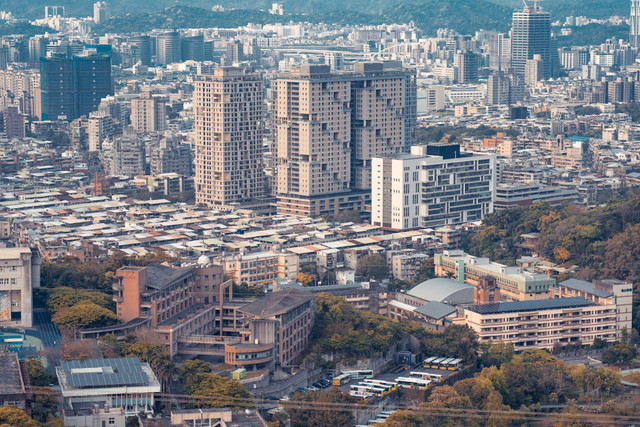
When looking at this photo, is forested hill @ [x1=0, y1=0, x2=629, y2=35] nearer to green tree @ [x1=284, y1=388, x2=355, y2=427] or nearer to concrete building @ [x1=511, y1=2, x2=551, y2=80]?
concrete building @ [x1=511, y1=2, x2=551, y2=80]

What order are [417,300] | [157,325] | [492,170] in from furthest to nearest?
1. [492,170]
2. [417,300]
3. [157,325]

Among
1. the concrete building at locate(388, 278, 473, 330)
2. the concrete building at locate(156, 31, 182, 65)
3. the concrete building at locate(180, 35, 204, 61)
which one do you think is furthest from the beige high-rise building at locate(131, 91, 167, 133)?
the concrete building at locate(180, 35, 204, 61)

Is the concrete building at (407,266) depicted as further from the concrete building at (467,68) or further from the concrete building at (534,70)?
the concrete building at (467,68)

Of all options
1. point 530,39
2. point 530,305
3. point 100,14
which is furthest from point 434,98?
point 100,14

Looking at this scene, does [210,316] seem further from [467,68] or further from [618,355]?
[467,68]

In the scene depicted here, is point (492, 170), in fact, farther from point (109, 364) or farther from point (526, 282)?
point (109, 364)

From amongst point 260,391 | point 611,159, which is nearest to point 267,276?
point 260,391
